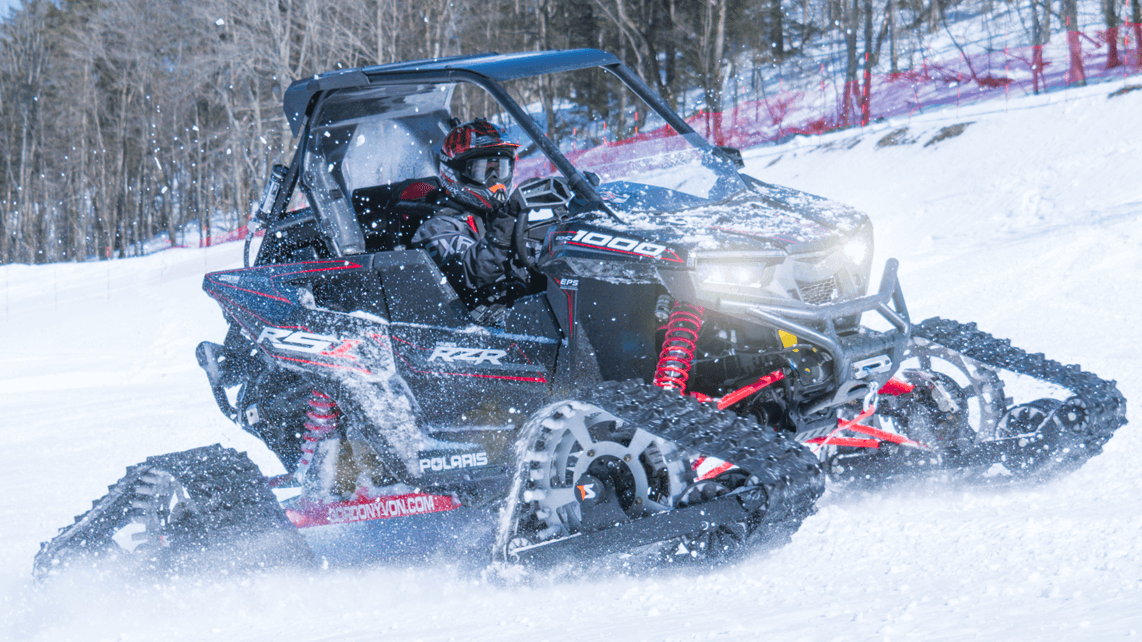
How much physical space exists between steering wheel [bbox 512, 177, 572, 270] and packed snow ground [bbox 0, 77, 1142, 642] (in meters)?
1.23

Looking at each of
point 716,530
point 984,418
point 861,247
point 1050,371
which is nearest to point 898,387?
point 984,418

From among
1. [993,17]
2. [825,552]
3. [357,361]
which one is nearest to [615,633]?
[825,552]

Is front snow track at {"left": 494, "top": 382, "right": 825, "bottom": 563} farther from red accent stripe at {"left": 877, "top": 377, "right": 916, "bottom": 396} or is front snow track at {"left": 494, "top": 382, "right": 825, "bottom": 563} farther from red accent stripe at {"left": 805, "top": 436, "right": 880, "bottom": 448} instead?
red accent stripe at {"left": 877, "top": 377, "right": 916, "bottom": 396}

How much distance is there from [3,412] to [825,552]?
758 centimetres

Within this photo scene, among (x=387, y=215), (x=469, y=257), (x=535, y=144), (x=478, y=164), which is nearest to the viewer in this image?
(x=535, y=144)

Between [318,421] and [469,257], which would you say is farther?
[318,421]

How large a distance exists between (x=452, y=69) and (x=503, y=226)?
0.61 m

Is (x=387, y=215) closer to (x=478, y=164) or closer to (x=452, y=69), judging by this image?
(x=478, y=164)

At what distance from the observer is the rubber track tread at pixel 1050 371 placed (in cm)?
377

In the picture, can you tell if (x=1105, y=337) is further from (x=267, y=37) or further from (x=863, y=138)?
(x=267, y=37)

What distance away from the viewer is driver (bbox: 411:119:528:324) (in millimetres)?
3736

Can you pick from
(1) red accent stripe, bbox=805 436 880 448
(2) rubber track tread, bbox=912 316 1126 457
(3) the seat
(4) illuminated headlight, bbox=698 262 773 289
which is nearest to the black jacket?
(3) the seat

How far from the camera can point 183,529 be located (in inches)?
150

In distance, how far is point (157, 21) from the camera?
2750cm
